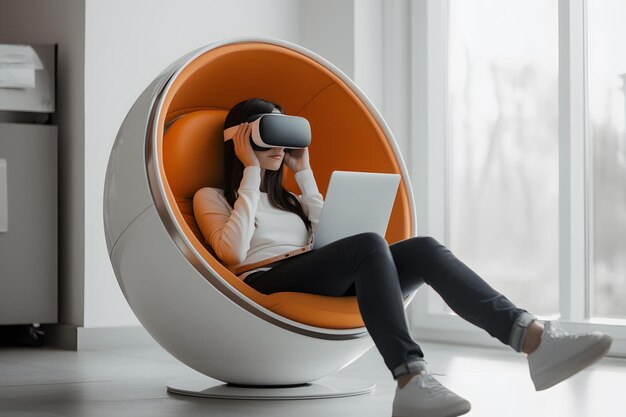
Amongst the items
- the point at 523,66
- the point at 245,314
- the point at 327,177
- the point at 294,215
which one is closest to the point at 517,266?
the point at 523,66

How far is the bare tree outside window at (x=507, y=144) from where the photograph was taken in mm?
3936

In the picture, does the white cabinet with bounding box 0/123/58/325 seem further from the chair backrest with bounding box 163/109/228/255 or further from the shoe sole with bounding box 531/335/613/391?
the shoe sole with bounding box 531/335/613/391

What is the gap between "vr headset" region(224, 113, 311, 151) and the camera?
2461 mm

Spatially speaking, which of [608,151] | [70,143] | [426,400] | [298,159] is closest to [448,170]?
[608,151]

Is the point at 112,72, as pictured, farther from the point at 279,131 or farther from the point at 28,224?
the point at 279,131

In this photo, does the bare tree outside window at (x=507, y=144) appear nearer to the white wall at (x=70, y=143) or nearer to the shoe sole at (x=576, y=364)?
the white wall at (x=70, y=143)

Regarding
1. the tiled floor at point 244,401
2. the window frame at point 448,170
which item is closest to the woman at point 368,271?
the tiled floor at point 244,401

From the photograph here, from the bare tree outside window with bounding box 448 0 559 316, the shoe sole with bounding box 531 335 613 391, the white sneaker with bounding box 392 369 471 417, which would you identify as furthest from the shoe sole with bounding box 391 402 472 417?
the bare tree outside window with bounding box 448 0 559 316

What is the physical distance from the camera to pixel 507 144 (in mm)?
4082

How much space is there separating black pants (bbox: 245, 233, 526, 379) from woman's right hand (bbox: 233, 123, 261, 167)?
314 mm

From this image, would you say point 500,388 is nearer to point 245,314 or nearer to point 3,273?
point 245,314

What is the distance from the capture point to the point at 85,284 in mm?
3947

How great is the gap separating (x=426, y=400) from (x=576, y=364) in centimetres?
33

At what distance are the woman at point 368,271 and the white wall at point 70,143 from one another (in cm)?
158
